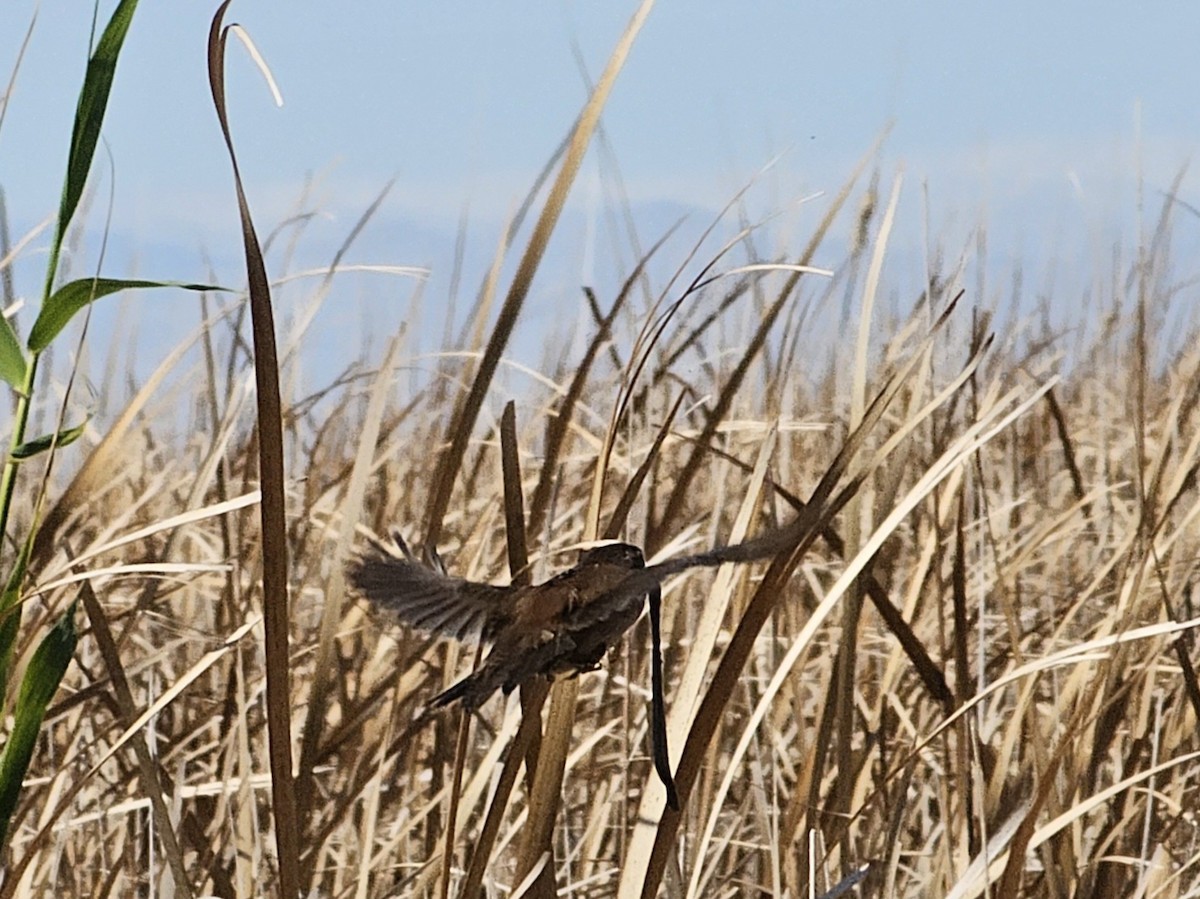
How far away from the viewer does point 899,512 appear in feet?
2.33

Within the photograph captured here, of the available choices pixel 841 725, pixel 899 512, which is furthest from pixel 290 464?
pixel 899 512

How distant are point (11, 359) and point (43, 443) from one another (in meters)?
0.04

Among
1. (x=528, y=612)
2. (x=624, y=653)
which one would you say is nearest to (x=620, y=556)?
(x=528, y=612)

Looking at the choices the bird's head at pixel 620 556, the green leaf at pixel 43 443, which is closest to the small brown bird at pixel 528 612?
the bird's head at pixel 620 556

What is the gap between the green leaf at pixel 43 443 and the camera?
24.5 inches

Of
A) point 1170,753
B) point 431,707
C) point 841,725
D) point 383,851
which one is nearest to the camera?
point 431,707

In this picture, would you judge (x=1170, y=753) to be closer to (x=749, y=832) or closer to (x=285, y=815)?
(x=749, y=832)

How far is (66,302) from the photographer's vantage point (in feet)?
2.12

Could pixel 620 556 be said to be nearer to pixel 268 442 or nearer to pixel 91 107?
pixel 268 442

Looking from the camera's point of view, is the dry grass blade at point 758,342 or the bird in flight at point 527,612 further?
the dry grass blade at point 758,342

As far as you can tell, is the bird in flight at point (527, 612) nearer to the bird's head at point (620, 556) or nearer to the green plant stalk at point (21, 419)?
the bird's head at point (620, 556)

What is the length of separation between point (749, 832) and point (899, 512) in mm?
779

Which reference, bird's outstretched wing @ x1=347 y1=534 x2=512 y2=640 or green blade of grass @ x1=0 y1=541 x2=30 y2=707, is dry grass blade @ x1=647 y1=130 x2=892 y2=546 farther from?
green blade of grass @ x1=0 y1=541 x2=30 y2=707

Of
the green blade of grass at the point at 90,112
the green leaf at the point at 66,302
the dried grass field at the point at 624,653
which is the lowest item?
the dried grass field at the point at 624,653
